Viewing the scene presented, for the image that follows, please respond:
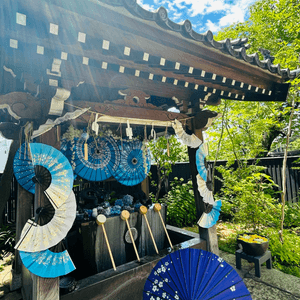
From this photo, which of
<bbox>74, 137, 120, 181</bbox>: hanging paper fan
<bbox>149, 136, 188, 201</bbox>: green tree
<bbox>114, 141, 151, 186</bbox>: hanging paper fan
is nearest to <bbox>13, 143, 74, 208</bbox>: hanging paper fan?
<bbox>74, 137, 120, 181</bbox>: hanging paper fan

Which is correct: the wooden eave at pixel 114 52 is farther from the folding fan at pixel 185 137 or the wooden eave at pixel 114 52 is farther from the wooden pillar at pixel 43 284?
the wooden pillar at pixel 43 284

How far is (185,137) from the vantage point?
3752mm

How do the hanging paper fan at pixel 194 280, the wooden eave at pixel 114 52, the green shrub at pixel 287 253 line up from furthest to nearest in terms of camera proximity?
the green shrub at pixel 287 253
the hanging paper fan at pixel 194 280
the wooden eave at pixel 114 52

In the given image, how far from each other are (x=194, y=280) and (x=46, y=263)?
1.62 m

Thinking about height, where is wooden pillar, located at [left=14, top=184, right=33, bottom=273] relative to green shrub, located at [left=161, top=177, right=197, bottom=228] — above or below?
above

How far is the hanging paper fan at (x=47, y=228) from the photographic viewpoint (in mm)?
2168

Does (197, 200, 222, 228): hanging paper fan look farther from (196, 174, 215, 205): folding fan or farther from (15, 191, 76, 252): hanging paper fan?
(15, 191, 76, 252): hanging paper fan

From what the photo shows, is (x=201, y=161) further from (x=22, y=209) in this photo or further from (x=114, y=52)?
(x=22, y=209)

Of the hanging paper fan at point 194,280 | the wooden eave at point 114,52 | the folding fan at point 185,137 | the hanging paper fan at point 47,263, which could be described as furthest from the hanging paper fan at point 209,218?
the hanging paper fan at point 47,263

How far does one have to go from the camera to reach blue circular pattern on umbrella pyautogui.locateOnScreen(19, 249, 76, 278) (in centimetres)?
217

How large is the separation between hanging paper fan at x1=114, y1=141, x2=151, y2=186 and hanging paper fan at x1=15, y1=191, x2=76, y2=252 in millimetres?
2806

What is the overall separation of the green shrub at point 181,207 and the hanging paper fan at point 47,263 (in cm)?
516

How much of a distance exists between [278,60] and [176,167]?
19.4ft

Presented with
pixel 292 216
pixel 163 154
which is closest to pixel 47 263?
pixel 292 216
